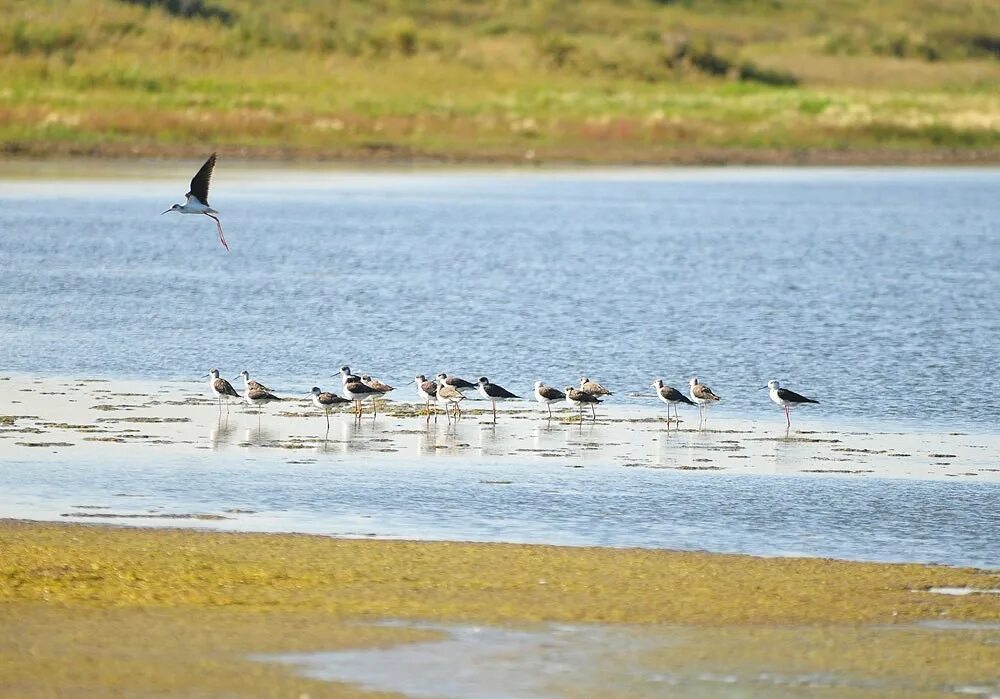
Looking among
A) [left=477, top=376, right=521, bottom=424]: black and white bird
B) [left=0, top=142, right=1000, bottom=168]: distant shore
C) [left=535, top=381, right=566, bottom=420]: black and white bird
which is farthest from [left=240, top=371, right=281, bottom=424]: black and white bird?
[left=0, top=142, right=1000, bottom=168]: distant shore

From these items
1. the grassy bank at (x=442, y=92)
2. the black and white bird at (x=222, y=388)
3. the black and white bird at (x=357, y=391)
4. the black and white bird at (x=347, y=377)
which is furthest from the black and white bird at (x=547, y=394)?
the grassy bank at (x=442, y=92)

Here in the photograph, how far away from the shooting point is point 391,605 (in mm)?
10883

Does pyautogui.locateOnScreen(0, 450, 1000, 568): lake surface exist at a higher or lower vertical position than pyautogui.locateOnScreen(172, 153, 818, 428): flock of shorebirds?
lower

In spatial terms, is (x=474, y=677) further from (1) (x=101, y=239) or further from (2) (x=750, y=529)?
(1) (x=101, y=239)

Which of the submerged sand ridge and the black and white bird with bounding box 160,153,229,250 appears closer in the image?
the submerged sand ridge

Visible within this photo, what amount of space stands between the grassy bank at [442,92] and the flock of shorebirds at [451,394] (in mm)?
40163

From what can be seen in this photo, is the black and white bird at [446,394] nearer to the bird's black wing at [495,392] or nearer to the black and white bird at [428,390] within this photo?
the black and white bird at [428,390]

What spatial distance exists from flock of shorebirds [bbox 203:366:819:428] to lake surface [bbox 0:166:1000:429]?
676mm

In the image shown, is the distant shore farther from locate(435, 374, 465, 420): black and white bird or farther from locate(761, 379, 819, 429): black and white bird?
locate(761, 379, 819, 429): black and white bird

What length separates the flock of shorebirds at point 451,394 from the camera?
712 inches

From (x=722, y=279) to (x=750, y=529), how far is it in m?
20.2

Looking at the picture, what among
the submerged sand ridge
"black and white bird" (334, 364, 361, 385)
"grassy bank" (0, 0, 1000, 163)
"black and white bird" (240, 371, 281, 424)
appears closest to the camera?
the submerged sand ridge

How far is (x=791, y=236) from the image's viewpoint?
141ft

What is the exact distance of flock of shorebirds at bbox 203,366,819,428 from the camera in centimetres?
1809
